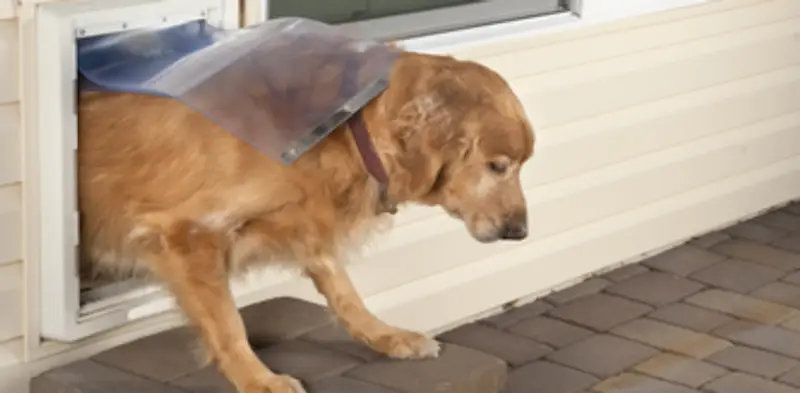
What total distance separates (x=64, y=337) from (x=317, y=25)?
77 centimetres

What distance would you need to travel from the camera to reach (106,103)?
2.29 meters

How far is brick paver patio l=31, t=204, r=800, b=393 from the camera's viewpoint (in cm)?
230

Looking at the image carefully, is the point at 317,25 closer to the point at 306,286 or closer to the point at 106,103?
the point at 106,103

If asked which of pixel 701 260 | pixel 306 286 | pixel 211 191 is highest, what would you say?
pixel 211 191

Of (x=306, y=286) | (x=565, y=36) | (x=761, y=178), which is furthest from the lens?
(x=761, y=178)

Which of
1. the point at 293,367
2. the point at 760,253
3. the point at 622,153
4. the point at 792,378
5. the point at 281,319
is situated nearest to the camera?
the point at 293,367

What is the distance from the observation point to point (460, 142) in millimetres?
2094

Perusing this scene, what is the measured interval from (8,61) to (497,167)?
2.93 feet

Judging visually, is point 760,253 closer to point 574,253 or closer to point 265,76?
point 574,253

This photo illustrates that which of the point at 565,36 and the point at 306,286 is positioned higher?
the point at 565,36

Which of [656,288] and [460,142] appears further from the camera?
[656,288]

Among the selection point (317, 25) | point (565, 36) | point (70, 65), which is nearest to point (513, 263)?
point (565, 36)

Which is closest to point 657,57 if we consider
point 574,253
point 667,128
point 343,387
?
point 667,128

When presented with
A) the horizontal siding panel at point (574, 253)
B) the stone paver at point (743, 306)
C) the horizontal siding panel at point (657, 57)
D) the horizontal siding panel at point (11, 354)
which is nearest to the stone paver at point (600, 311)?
the horizontal siding panel at point (574, 253)
